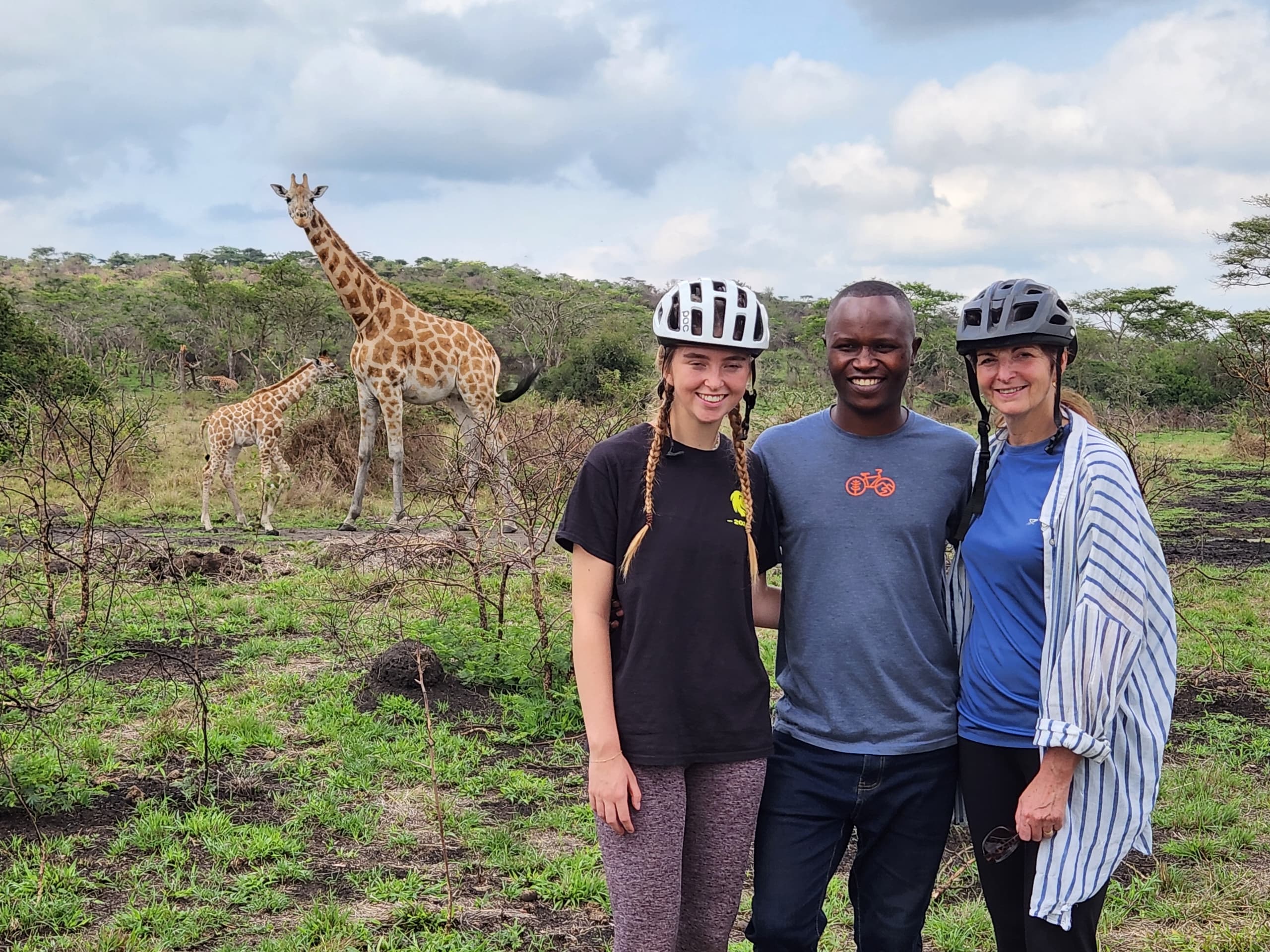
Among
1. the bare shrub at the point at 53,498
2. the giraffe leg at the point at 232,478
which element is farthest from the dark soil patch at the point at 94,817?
the giraffe leg at the point at 232,478

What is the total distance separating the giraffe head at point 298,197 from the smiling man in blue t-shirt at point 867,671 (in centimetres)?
930

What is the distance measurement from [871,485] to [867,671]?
1.38 ft

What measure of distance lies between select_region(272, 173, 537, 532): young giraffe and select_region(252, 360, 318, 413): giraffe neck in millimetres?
1053

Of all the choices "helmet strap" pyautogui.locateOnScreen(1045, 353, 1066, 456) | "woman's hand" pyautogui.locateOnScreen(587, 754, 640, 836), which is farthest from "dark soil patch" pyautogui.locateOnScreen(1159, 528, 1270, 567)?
"woman's hand" pyautogui.locateOnScreen(587, 754, 640, 836)

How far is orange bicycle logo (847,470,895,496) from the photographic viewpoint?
2455mm

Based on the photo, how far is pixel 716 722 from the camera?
7.43ft

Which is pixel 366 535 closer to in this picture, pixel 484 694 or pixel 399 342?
pixel 399 342

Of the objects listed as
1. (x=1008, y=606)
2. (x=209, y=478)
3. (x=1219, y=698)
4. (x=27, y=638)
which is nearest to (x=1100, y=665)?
(x=1008, y=606)

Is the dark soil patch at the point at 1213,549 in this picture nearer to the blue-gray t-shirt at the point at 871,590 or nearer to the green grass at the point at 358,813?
the green grass at the point at 358,813

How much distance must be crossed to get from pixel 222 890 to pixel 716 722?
2443mm

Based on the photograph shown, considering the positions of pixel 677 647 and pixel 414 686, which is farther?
pixel 414 686

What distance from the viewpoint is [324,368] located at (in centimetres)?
1219

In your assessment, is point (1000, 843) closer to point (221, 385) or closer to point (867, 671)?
point (867, 671)

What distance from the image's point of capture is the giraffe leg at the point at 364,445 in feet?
36.2
